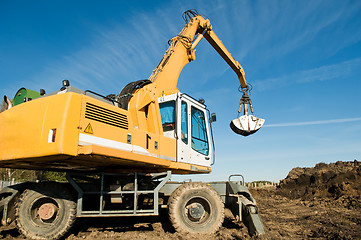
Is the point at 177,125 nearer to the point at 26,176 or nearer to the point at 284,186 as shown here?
the point at 284,186

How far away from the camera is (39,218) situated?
5.54 m

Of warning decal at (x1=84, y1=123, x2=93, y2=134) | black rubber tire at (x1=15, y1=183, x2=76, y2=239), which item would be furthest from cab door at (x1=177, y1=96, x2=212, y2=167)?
black rubber tire at (x1=15, y1=183, x2=76, y2=239)

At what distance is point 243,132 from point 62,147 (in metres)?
6.38

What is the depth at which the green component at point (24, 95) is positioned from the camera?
5.57 meters

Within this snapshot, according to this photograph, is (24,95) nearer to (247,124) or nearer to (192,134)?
(192,134)

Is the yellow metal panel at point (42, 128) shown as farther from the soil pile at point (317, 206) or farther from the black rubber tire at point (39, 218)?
the soil pile at point (317, 206)

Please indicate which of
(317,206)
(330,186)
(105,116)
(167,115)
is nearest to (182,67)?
(167,115)

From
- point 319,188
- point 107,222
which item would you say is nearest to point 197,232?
point 107,222

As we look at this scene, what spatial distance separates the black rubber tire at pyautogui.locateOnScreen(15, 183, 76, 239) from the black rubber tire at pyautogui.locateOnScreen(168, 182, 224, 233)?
2160mm

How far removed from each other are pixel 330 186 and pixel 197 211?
16659mm

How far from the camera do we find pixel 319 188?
64.4 feet

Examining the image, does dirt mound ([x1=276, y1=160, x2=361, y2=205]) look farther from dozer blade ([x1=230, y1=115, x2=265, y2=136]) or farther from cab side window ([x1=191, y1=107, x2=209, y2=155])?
cab side window ([x1=191, y1=107, x2=209, y2=155])

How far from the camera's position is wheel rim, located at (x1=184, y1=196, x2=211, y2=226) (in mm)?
6039

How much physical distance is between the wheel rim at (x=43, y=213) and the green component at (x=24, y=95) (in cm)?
212
